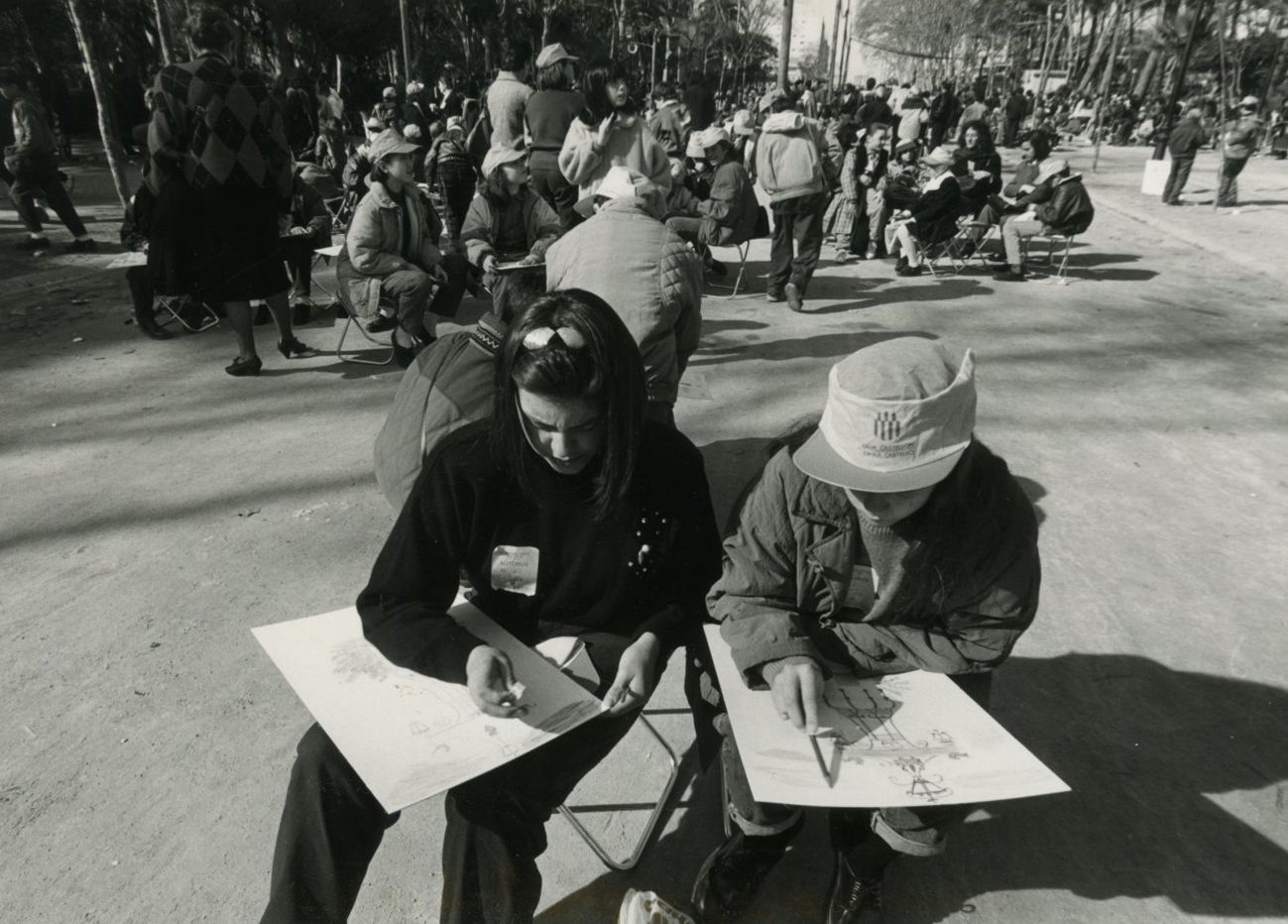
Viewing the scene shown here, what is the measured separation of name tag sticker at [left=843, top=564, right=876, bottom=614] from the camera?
5.91 ft

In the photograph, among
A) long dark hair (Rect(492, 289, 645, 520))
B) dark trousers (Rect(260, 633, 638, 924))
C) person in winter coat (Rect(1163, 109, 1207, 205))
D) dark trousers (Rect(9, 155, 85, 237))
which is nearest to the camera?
dark trousers (Rect(260, 633, 638, 924))

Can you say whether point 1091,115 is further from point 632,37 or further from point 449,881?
point 449,881

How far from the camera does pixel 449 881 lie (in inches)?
64.7

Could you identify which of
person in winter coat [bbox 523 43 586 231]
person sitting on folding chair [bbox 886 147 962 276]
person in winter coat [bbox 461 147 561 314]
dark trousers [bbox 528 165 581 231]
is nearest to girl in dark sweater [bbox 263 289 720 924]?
person in winter coat [bbox 461 147 561 314]

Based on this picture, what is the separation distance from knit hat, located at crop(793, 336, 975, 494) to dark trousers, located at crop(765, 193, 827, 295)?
5.52m

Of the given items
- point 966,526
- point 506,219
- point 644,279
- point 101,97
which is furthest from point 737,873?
point 101,97

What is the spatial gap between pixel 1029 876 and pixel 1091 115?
3613cm

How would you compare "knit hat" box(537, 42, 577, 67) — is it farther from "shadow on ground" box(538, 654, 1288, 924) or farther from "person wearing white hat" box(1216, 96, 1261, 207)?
"person wearing white hat" box(1216, 96, 1261, 207)

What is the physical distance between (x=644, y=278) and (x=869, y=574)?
6.03ft

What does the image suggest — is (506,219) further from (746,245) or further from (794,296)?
(746,245)

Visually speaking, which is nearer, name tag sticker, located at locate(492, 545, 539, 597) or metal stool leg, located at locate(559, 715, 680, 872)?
name tag sticker, located at locate(492, 545, 539, 597)

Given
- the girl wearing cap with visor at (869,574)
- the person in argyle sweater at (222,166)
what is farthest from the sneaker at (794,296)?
the girl wearing cap with visor at (869,574)

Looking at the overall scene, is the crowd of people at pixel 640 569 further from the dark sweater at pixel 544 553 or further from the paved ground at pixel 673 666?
the paved ground at pixel 673 666

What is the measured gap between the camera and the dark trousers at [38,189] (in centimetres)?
787
